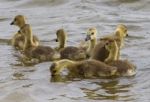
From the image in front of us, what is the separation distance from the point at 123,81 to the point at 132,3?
5.63 m

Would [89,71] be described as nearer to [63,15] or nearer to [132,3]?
[63,15]

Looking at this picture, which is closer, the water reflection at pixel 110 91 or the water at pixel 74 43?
the water reflection at pixel 110 91

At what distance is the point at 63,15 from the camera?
11.6m

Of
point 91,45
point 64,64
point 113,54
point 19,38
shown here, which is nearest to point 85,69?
point 64,64

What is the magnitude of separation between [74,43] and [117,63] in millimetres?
2078

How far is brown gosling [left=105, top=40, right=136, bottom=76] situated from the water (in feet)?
0.36

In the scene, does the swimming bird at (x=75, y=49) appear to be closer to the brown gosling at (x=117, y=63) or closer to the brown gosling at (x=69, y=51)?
the brown gosling at (x=69, y=51)

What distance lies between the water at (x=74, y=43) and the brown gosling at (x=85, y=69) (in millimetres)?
119

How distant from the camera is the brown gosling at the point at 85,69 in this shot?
24.1 ft

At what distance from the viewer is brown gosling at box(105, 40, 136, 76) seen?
24.2ft

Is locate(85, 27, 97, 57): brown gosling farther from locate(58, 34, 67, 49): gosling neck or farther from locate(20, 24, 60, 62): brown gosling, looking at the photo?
locate(20, 24, 60, 62): brown gosling

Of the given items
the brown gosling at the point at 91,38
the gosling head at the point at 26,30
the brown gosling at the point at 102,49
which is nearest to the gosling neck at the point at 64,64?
the brown gosling at the point at 102,49

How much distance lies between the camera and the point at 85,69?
24.1ft

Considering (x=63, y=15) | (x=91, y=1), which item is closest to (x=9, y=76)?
(x=63, y=15)
